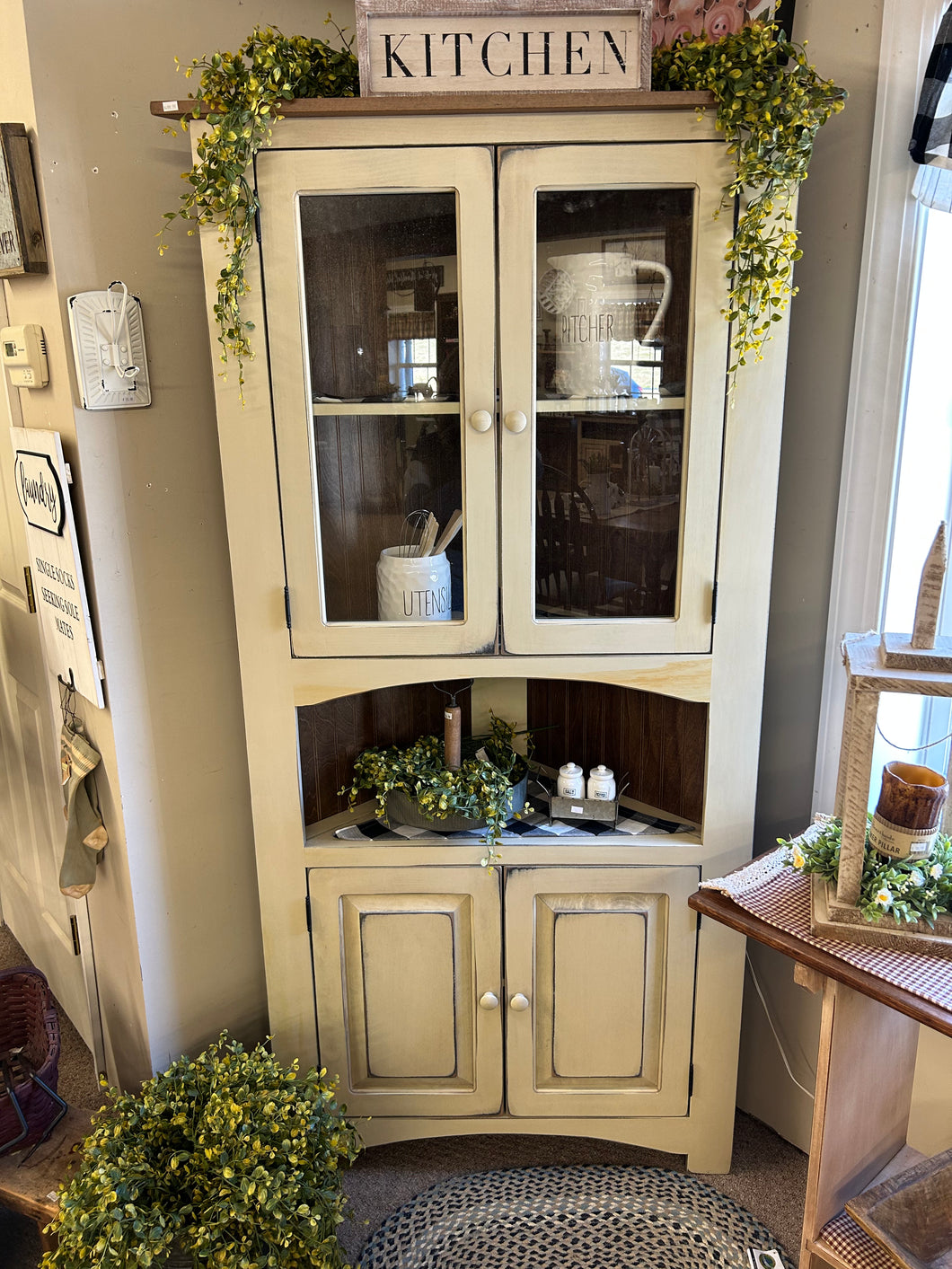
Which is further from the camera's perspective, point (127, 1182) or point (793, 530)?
point (793, 530)

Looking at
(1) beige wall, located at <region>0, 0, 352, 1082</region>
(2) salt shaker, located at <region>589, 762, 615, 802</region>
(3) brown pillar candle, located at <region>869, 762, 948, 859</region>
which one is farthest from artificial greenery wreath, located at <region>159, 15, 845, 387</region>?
(2) salt shaker, located at <region>589, 762, 615, 802</region>

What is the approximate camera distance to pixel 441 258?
1518 mm

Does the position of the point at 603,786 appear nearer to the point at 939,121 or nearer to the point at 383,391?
the point at 383,391

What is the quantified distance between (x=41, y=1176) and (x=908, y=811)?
1.61 meters

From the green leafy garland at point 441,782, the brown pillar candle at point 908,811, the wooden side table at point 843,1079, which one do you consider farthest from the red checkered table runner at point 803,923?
the green leafy garland at point 441,782

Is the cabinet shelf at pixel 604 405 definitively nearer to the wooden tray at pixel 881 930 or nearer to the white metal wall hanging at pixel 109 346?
the white metal wall hanging at pixel 109 346

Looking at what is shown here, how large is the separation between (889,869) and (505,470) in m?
0.85

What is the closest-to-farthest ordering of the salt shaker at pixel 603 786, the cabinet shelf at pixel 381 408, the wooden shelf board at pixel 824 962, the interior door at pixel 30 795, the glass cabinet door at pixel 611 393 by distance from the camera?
1. the wooden shelf board at pixel 824 962
2. the glass cabinet door at pixel 611 393
3. the cabinet shelf at pixel 381 408
4. the salt shaker at pixel 603 786
5. the interior door at pixel 30 795

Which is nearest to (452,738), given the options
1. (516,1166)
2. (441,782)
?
(441,782)

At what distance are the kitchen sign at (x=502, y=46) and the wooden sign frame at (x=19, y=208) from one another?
573 mm

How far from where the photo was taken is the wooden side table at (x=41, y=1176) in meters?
1.68

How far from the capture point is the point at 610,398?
158 centimetres

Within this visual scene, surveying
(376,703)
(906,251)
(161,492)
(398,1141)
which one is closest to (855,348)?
(906,251)

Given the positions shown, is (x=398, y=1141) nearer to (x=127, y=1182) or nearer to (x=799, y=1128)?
(x=127, y=1182)
